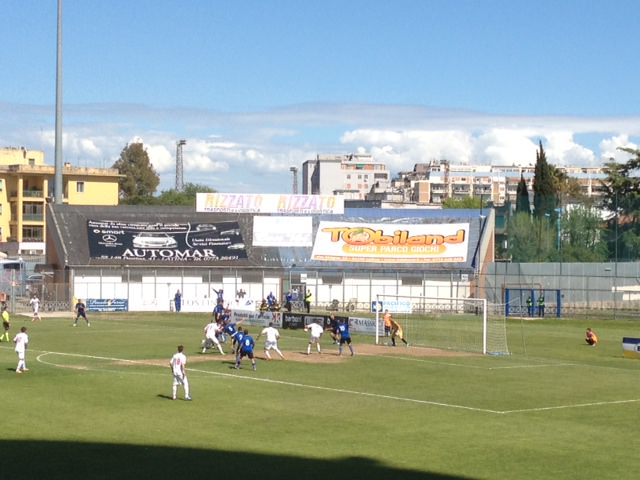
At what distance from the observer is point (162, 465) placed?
2288cm

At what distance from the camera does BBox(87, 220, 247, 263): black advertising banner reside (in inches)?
3433

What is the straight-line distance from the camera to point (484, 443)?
2600 cm

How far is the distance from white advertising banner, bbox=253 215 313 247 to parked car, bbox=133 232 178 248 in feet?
25.5

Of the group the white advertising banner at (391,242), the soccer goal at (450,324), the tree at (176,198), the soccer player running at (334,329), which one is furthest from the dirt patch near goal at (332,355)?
the tree at (176,198)

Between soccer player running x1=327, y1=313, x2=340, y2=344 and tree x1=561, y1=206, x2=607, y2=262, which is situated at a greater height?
tree x1=561, y1=206, x2=607, y2=262

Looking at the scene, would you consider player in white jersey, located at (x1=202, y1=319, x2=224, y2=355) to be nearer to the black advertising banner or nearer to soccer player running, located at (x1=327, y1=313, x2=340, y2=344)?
soccer player running, located at (x1=327, y1=313, x2=340, y2=344)

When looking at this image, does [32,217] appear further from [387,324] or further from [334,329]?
[334,329]

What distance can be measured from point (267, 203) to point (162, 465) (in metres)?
74.5

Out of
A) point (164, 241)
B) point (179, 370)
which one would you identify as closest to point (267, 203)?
point (164, 241)

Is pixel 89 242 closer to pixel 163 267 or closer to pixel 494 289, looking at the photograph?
pixel 163 267

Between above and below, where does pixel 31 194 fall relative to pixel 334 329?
above

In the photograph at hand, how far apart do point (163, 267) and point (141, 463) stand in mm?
63270

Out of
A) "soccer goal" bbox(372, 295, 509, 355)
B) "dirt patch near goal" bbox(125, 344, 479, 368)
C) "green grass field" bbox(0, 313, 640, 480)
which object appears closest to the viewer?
"green grass field" bbox(0, 313, 640, 480)

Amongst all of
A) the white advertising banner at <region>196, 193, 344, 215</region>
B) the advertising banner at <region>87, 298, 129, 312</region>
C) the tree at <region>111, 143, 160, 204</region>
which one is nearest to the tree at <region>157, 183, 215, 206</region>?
the tree at <region>111, 143, 160, 204</region>
